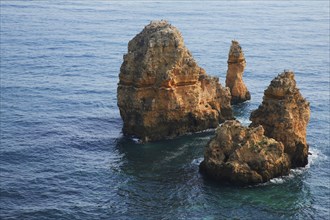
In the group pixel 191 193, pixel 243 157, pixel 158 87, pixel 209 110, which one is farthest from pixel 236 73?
pixel 191 193

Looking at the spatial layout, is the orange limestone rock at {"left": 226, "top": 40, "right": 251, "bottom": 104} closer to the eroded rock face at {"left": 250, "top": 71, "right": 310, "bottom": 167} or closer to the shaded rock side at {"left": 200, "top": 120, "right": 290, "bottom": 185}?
the eroded rock face at {"left": 250, "top": 71, "right": 310, "bottom": 167}

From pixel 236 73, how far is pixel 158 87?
931 inches

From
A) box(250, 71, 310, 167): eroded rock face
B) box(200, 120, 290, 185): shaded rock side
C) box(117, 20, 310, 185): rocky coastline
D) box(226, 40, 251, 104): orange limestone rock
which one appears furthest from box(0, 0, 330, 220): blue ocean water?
box(250, 71, 310, 167): eroded rock face

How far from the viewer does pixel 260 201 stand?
237 feet

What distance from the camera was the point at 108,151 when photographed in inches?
3501

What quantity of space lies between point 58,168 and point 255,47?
9447 cm

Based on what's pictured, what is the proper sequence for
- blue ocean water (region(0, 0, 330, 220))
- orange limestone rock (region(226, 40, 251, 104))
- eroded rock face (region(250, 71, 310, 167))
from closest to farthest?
blue ocean water (region(0, 0, 330, 220)), eroded rock face (region(250, 71, 310, 167)), orange limestone rock (region(226, 40, 251, 104))

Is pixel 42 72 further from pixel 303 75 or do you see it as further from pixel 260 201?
pixel 260 201

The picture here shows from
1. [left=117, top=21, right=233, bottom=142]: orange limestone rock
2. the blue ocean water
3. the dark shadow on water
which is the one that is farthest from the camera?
[left=117, top=21, right=233, bottom=142]: orange limestone rock

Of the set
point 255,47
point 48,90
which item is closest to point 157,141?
point 48,90

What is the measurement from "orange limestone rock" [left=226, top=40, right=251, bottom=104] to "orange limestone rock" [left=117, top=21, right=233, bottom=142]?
17140 mm

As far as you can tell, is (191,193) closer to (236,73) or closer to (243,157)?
(243,157)

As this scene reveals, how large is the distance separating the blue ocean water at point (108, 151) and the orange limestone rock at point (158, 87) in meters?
3.12

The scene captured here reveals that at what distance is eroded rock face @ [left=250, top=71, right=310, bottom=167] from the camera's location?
8212 cm
